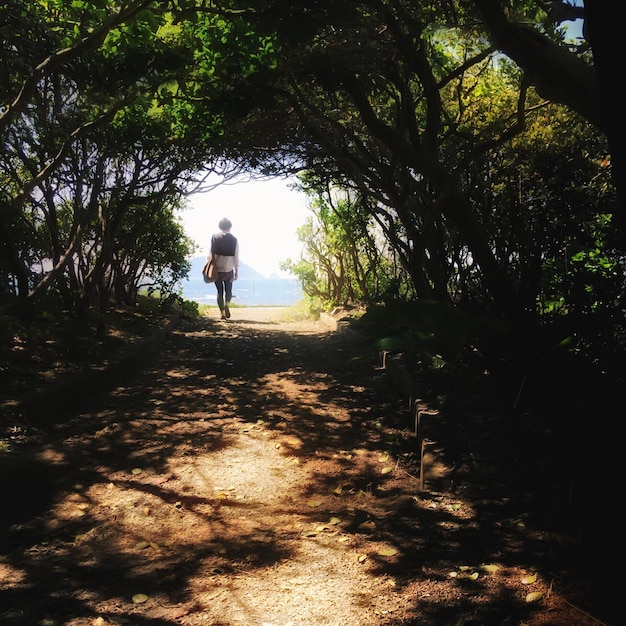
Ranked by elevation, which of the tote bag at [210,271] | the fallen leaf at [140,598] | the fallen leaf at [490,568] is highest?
the tote bag at [210,271]

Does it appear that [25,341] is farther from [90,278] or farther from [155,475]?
[155,475]

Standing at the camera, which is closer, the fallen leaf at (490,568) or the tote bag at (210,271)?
the fallen leaf at (490,568)

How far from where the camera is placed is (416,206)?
244 inches

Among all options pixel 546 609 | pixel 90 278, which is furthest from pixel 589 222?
pixel 90 278

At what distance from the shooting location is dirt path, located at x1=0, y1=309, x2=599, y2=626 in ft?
8.01

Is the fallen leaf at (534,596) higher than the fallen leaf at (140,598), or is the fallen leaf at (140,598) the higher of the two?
the fallen leaf at (534,596)

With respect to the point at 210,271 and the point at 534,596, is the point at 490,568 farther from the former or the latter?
the point at 210,271

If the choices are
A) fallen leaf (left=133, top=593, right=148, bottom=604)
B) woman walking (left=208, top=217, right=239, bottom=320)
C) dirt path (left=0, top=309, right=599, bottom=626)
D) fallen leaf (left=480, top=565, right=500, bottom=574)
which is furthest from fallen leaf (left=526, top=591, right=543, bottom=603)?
woman walking (left=208, top=217, right=239, bottom=320)

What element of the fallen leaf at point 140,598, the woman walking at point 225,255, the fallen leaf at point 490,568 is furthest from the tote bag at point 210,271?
the fallen leaf at point 490,568

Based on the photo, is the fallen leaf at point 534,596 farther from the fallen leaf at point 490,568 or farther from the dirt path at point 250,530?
the fallen leaf at point 490,568

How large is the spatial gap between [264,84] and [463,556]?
18.1ft

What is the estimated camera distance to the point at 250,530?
128 inches

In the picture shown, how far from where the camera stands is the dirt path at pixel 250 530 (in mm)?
2441

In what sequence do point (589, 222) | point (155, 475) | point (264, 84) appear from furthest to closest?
1. point (264, 84)
2. point (589, 222)
3. point (155, 475)
